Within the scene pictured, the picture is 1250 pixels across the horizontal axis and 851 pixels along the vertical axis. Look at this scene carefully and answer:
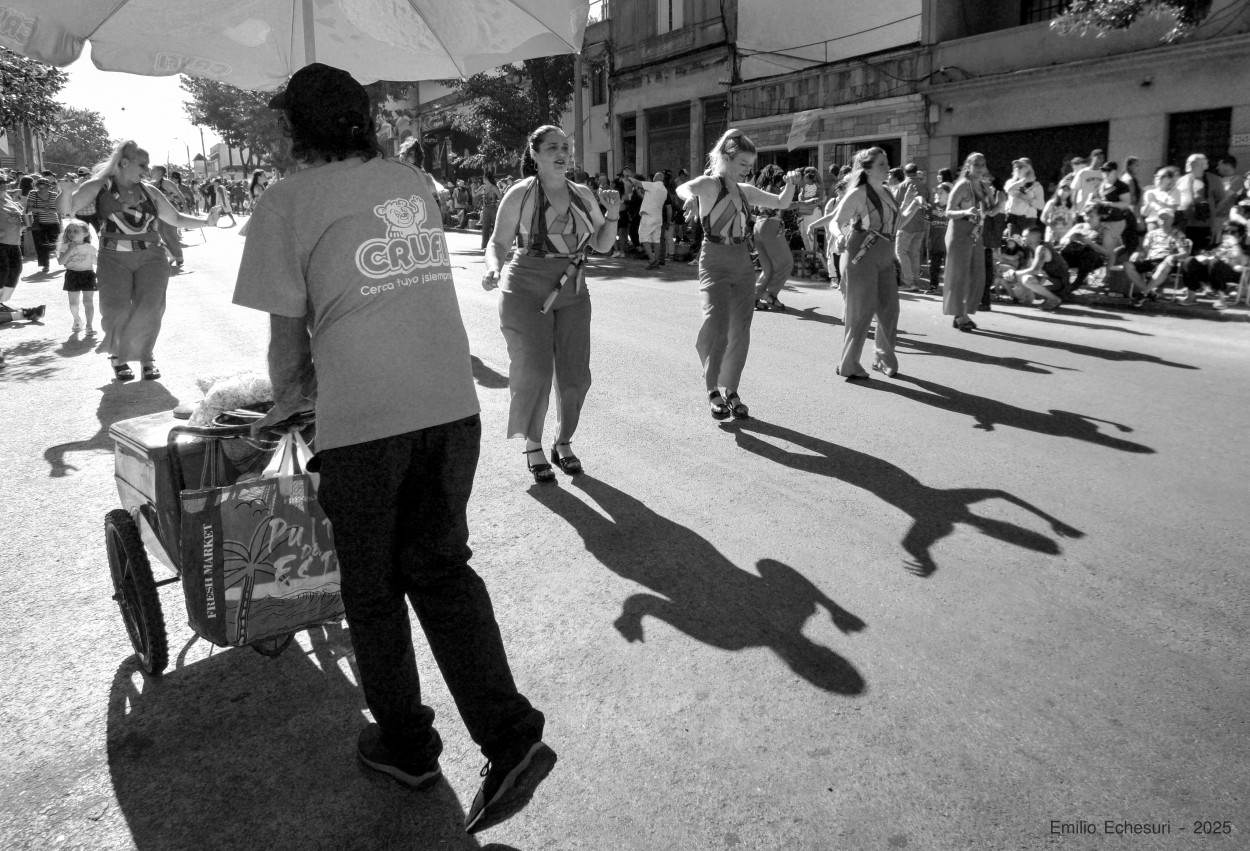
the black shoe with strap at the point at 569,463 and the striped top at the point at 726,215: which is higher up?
the striped top at the point at 726,215

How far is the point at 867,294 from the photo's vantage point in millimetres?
7645

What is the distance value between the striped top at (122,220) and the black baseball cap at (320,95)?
5.66 m

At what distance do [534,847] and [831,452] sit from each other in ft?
12.9

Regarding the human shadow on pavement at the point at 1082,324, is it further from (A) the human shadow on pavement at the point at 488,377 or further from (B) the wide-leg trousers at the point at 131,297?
(B) the wide-leg trousers at the point at 131,297

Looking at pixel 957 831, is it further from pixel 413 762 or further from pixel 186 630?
pixel 186 630

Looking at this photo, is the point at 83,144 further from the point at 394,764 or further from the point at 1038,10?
the point at 394,764

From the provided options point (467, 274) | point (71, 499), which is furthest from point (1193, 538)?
point (467, 274)

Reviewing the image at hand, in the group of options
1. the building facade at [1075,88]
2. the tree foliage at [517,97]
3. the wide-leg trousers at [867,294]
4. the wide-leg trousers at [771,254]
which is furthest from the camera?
the tree foliage at [517,97]

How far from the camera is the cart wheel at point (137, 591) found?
320 centimetres

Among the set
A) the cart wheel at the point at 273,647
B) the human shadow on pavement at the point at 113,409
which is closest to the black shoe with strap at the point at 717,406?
the human shadow on pavement at the point at 113,409

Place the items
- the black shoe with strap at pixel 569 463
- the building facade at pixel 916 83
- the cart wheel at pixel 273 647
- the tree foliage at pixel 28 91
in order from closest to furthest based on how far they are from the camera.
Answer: the cart wheel at pixel 273 647, the black shoe with strap at pixel 569 463, the tree foliage at pixel 28 91, the building facade at pixel 916 83

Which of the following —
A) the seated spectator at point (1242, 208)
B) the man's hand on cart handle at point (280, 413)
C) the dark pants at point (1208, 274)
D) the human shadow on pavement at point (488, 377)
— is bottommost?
the human shadow on pavement at point (488, 377)

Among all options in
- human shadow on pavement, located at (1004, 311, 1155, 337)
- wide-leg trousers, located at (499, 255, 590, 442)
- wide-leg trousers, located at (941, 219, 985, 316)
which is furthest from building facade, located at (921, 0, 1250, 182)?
wide-leg trousers, located at (499, 255, 590, 442)

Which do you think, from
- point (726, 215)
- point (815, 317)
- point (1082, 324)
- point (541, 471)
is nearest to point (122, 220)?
point (541, 471)
